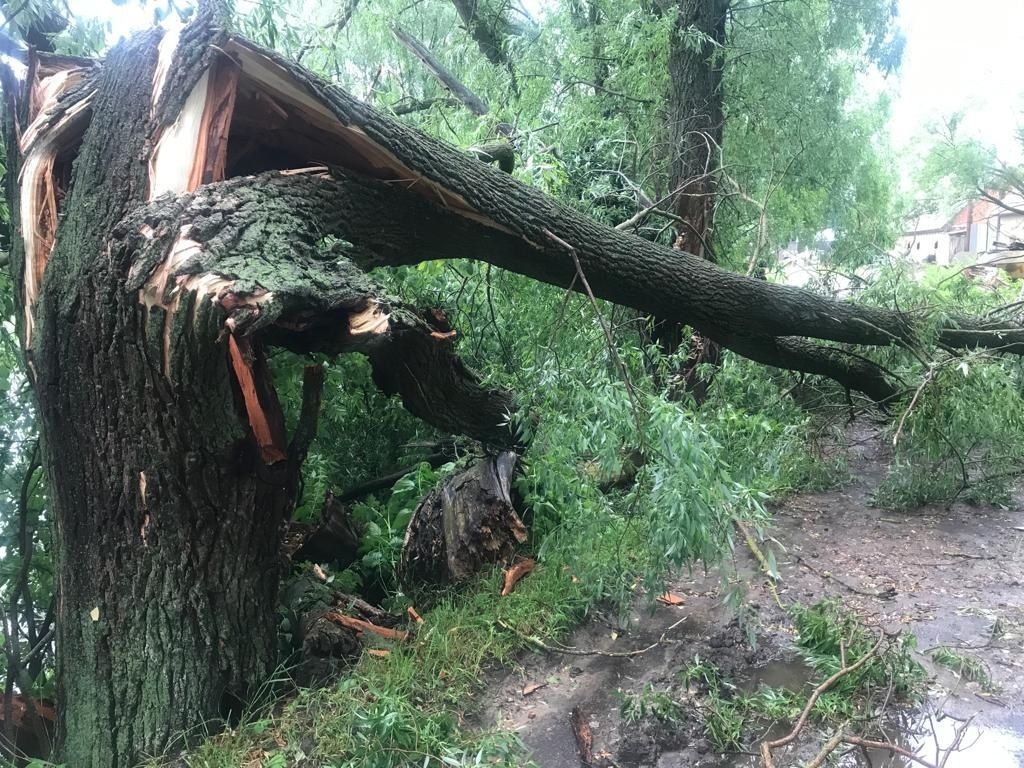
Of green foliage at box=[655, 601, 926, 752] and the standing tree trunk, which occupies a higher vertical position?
the standing tree trunk

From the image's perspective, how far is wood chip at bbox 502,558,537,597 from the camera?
3678 mm

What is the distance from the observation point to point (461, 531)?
3.83 metres

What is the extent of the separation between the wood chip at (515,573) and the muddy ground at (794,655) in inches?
17.8

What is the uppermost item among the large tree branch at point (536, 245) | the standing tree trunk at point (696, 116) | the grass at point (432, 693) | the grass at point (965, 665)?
the standing tree trunk at point (696, 116)

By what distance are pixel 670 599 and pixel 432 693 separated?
1486 millimetres

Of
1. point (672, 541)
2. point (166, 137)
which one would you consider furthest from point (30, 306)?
point (672, 541)

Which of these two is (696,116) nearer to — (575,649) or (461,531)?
(461,531)

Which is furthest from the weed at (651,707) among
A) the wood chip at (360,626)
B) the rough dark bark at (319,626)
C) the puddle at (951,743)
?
the rough dark bark at (319,626)

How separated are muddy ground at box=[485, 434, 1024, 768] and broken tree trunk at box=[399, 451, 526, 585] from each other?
71 cm

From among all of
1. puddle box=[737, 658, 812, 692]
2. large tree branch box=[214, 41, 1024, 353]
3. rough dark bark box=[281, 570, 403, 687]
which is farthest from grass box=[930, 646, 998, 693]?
rough dark bark box=[281, 570, 403, 687]

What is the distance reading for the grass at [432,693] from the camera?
7.95 feet

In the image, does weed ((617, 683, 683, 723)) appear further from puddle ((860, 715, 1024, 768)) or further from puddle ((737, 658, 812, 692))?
puddle ((860, 715, 1024, 768))

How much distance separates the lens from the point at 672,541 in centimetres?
263

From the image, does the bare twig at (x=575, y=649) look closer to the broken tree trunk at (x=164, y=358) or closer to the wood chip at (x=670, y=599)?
the wood chip at (x=670, y=599)
